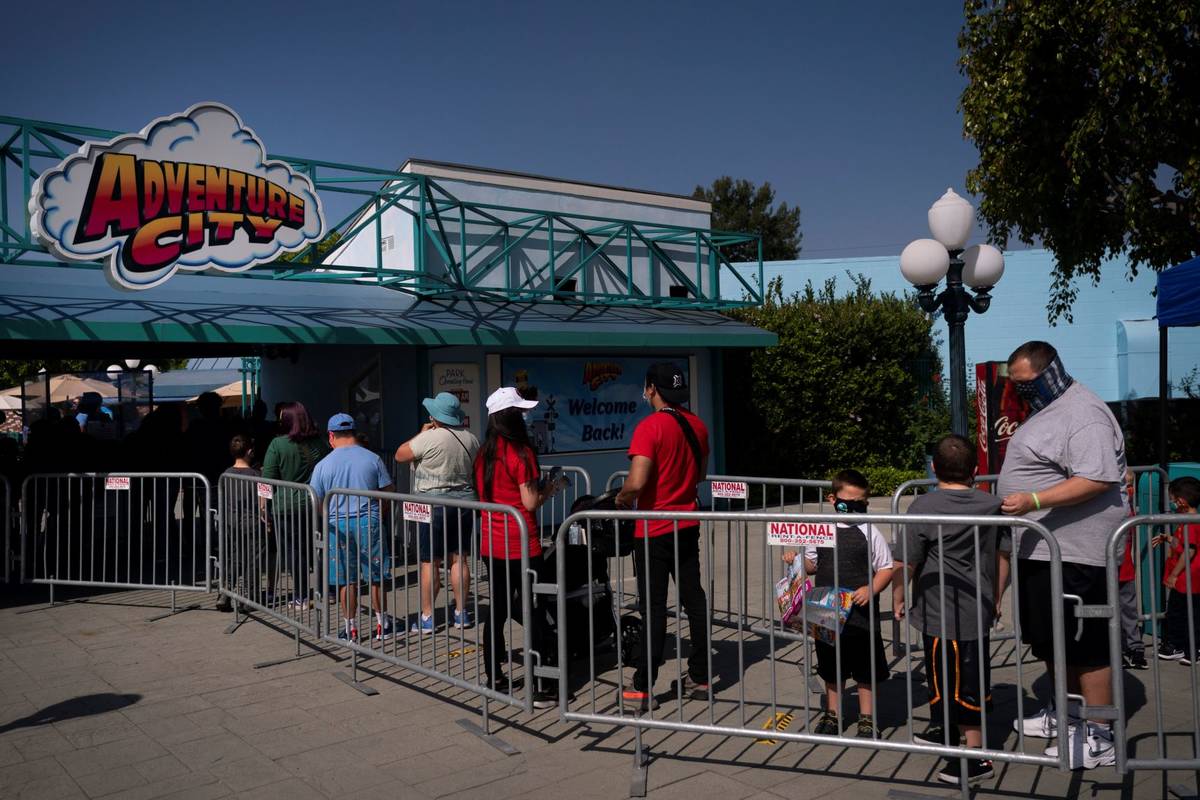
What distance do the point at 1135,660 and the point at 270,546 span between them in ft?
20.4

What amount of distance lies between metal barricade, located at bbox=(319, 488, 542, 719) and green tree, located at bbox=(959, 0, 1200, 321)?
9901 mm

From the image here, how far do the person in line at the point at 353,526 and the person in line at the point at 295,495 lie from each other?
0.22 m

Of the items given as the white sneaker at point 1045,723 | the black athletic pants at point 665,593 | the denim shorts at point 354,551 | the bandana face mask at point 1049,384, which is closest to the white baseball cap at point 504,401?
the black athletic pants at point 665,593

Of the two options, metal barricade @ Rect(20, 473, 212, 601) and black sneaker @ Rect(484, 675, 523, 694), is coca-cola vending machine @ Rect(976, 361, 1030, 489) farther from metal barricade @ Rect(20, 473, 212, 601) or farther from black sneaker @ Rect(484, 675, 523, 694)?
metal barricade @ Rect(20, 473, 212, 601)

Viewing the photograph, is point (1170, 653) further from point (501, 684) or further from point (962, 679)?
point (501, 684)

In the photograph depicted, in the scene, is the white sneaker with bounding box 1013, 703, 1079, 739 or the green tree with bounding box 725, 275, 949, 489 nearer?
the white sneaker with bounding box 1013, 703, 1079, 739

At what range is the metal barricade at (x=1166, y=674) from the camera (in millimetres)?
3850

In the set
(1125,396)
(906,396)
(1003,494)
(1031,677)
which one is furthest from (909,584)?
(1125,396)

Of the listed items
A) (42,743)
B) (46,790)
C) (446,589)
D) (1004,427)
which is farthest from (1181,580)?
(42,743)

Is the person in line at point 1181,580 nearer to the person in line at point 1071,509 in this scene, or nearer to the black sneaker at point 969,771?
the person in line at point 1071,509

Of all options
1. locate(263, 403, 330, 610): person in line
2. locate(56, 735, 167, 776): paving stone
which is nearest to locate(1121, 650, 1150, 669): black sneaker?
locate(263, 403, 330, 610): person in line

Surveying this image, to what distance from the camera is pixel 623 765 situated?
468cm

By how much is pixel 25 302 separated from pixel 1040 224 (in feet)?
43.1

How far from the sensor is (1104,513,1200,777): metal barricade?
385cm
